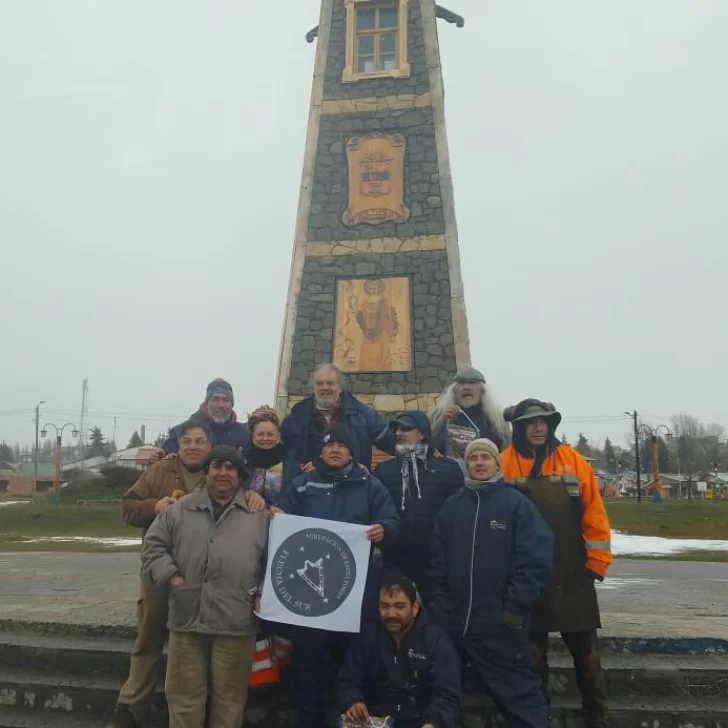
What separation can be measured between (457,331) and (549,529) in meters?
6.60

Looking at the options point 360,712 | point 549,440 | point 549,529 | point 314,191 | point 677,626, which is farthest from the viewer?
point 314,191

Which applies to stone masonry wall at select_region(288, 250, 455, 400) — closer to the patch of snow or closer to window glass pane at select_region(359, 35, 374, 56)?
window glass pane at select_region(359, 35, 374, 56)

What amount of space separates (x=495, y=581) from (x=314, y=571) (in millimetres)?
930

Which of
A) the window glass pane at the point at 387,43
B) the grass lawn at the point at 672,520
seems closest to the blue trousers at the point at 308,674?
the window glass pane at the point at 387,43

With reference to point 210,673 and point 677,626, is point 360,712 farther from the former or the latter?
point 677,626

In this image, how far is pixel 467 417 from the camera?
463 cm

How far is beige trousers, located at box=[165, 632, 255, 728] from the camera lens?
133 inches

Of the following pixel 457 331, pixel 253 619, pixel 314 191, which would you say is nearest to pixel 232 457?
pixel 253 619

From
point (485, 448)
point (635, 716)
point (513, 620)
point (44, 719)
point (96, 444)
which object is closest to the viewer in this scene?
point (513, 620)

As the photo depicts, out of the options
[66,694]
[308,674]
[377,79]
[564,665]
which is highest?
[377,79]

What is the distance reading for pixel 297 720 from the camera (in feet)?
11.6

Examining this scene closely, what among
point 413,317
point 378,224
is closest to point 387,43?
point 378,224

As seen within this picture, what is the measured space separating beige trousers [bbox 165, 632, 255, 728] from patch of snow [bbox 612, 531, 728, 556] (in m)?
12.1

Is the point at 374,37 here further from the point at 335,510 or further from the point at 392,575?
the point at 392,575
